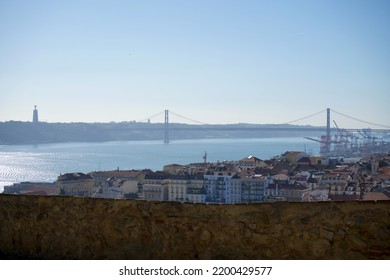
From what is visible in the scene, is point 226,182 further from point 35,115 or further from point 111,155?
point 111,155

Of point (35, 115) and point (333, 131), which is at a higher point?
point (35, 115)

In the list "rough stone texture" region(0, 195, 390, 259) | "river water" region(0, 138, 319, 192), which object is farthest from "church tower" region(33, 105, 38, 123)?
"rough stone texture" region(0, 195, 390, 259)

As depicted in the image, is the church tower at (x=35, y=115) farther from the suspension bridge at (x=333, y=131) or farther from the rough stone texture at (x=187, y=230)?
the rough stone texture at (x=187, y=230)

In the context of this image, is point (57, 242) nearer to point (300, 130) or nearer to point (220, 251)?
point (220, 251)

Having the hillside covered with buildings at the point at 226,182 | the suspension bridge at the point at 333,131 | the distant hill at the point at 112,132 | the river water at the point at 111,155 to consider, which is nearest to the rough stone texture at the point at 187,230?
the hillside covered with buildings at the point at 226,182

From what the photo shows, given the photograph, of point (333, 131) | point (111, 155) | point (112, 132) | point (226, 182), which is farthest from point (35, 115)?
point (333, 131)

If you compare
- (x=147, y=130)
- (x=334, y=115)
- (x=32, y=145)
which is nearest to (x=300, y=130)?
(x=334, y=115)
